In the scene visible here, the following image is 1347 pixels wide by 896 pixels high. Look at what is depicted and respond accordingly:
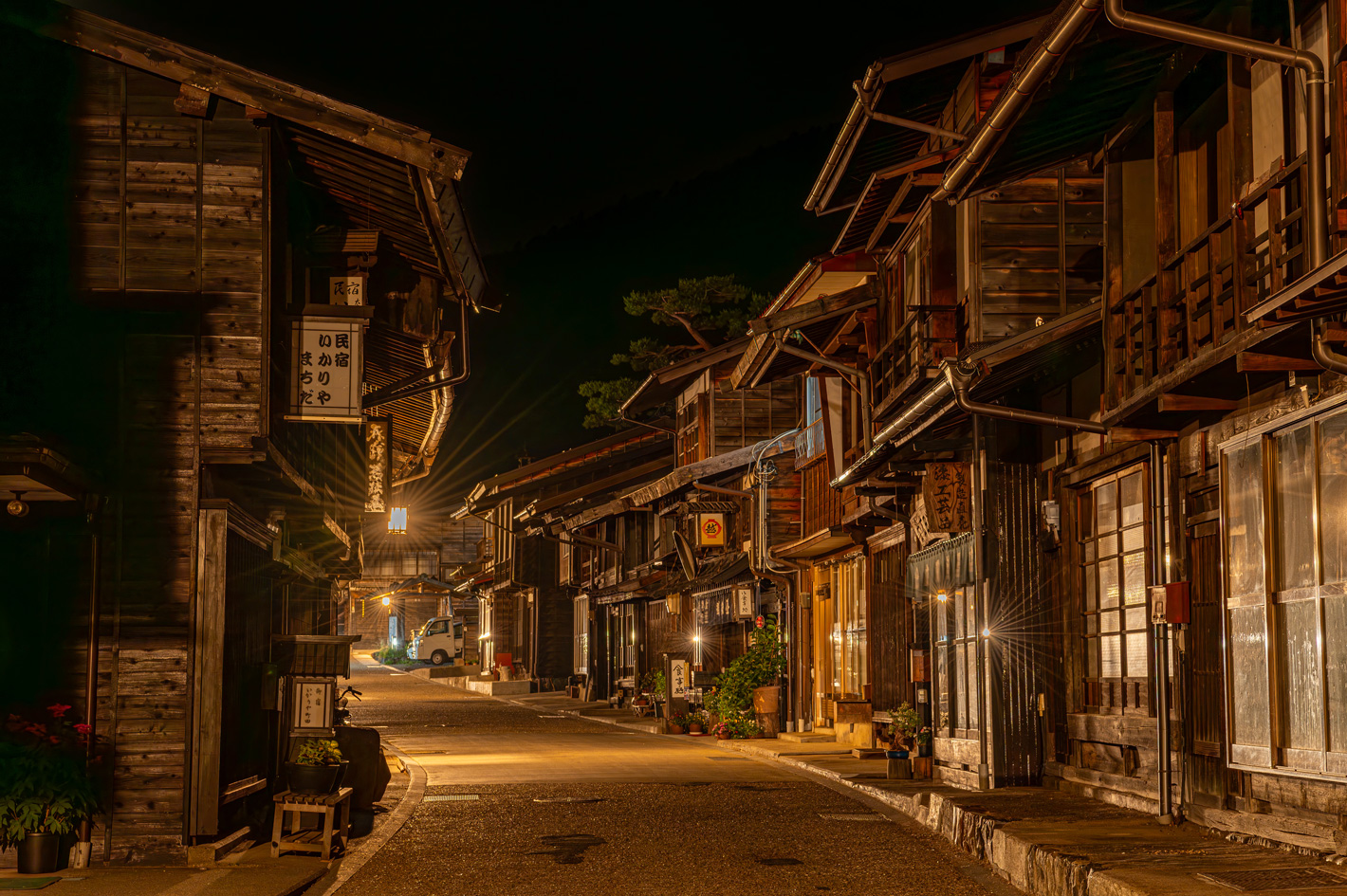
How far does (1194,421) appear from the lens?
12.0 m

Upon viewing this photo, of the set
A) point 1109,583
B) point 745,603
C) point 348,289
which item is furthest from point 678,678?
point 1109,583

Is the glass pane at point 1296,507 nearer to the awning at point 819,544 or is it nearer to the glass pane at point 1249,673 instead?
the glass pane at point 1249,673

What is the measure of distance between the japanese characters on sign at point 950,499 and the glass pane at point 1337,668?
7705 millimetres

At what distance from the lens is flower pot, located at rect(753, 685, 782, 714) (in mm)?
27859

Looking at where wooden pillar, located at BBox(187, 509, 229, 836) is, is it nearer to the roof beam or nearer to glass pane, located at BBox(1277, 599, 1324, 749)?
the roof beam

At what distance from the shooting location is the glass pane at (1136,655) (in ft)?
44.5

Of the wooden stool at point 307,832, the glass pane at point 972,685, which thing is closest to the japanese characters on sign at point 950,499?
the glass pane at point 972,685

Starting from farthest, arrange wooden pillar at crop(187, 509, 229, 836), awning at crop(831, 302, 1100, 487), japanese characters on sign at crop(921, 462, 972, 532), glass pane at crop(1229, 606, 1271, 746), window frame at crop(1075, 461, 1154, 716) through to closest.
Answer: japanese characters on sign at crop(921, 462, 972, 532) → awning at crop(831, 302, 1100, 487) → window frame at crop(1075, 461, 1154, 716) → wooden pillar at crop(187, 509, 229, 836) → glass pane at crop(1229, 606, 1271, 746)

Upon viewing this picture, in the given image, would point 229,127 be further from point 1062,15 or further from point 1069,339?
point 1069,339

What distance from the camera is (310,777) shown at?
527 inches

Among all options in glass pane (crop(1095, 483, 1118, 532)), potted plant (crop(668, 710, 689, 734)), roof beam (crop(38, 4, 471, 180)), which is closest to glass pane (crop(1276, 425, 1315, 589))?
glass pane (crop(1095, 483, 1118, 532))

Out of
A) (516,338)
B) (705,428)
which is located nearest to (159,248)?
(705,428)

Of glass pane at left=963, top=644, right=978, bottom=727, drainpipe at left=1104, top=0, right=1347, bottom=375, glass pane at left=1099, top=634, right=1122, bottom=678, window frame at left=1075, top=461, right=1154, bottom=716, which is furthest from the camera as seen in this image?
glass pane at left=963, top=644, right=978, bottom=727

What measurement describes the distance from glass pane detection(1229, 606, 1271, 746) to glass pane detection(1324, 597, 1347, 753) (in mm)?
856
